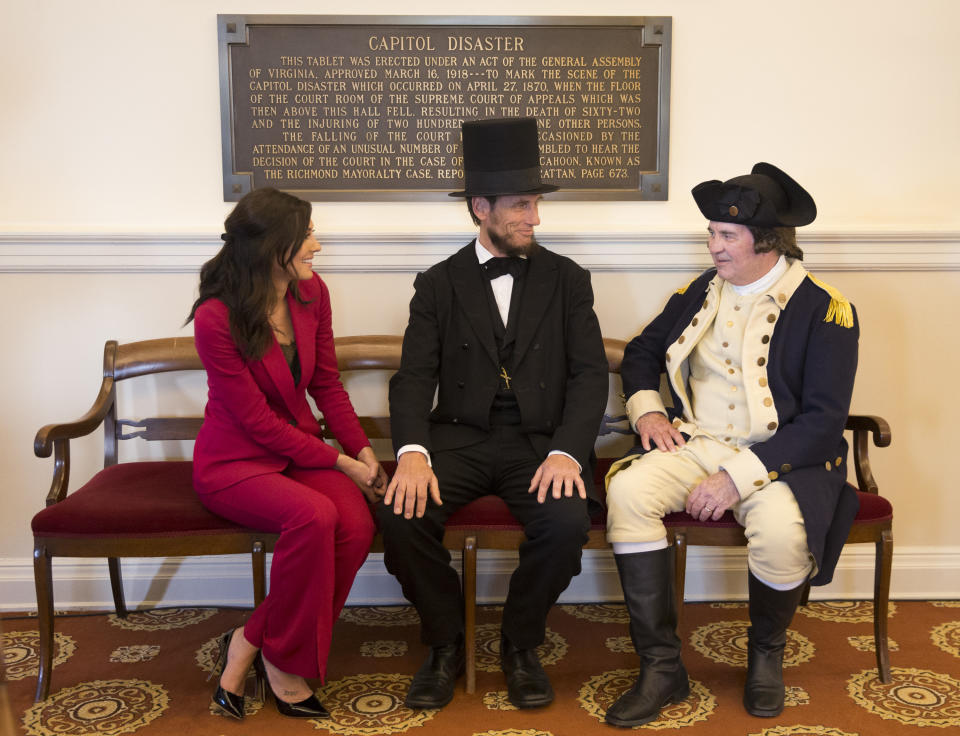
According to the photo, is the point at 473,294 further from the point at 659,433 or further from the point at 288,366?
the point at 659,433

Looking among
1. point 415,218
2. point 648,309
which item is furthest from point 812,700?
point 415,218

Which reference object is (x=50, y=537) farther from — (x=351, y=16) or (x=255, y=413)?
(x=351, y=16)

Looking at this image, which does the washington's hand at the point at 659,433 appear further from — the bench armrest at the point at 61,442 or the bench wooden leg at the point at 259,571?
the bench armrest at the point at 61,442

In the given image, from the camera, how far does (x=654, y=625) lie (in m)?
2.65

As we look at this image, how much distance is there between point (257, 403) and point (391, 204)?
1085 millimetres

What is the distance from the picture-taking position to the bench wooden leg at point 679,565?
271cm

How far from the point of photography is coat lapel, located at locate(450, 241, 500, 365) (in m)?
2.95

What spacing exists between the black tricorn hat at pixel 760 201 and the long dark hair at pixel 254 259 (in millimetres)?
1267

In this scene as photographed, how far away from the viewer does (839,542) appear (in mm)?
2688

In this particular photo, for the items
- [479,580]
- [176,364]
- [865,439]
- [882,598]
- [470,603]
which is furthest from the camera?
[479,580]

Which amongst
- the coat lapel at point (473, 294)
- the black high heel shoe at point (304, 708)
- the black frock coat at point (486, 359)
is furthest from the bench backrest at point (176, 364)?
the black high heel shoe at point (304, 708)

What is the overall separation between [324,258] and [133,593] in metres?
1.49

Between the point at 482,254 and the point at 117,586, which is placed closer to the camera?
the point at 482,254

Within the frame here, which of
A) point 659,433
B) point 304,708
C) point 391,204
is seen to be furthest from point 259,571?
point 391,204
